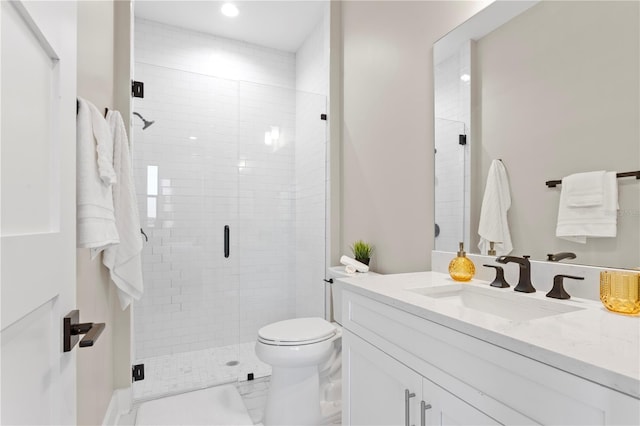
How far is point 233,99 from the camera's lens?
8.53 feet

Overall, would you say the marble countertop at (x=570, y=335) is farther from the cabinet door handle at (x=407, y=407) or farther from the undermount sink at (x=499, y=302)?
the cabinet door handle at (x=407, y=407)

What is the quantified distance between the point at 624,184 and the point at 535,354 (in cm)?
66

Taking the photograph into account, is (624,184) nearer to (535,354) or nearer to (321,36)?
(535,354)

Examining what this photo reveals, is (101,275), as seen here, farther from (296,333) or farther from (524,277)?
(524,277)

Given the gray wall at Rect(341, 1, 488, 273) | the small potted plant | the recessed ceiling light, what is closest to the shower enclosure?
the gray wall at Rect(341, 1, 488, 273)

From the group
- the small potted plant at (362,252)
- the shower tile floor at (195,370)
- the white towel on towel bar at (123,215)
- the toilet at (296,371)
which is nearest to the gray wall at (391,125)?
the small potted plant at (362,252)

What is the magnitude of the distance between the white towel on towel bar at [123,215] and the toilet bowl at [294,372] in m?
0.77

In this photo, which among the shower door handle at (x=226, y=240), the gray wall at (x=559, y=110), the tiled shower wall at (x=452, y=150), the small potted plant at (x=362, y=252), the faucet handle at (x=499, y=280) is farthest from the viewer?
the shower door handle at (x=226, y=240)

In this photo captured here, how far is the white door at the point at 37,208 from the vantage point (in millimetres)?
492

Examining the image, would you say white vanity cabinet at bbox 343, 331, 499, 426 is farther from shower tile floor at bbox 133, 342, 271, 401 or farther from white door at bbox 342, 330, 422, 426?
shower tile floor at bbox 133, 342, 271, 401

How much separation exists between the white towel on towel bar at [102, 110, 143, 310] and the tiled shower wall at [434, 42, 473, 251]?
147cm

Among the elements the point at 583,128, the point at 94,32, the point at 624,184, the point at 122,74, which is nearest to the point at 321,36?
the point at 122,74

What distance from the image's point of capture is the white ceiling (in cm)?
265

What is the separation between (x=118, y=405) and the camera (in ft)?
6.45
